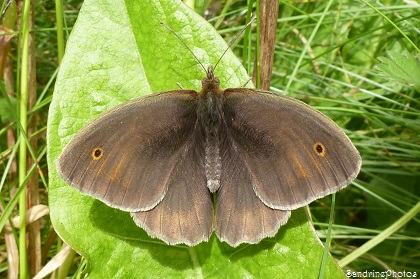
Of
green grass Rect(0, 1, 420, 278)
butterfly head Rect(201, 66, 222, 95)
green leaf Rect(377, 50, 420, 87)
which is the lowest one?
green grass Rect(0, 1, 420, 278)

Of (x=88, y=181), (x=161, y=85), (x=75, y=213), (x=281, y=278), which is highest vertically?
(x=161, y=85)

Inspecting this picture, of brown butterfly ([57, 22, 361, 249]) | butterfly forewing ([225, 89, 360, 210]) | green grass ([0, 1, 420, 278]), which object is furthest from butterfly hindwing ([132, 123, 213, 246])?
green grass ([0, 1, 420, 278])

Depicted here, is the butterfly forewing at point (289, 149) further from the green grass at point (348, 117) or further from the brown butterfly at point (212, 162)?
the green grass at point (348, 117)

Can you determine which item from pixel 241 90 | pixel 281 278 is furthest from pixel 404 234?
pixel 241 90

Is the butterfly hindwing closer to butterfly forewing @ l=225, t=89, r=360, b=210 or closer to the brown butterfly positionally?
the brown butterfly

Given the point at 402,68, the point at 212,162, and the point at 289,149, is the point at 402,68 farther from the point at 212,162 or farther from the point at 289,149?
the point at 212,162

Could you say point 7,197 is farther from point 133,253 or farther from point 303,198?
point 303,198
